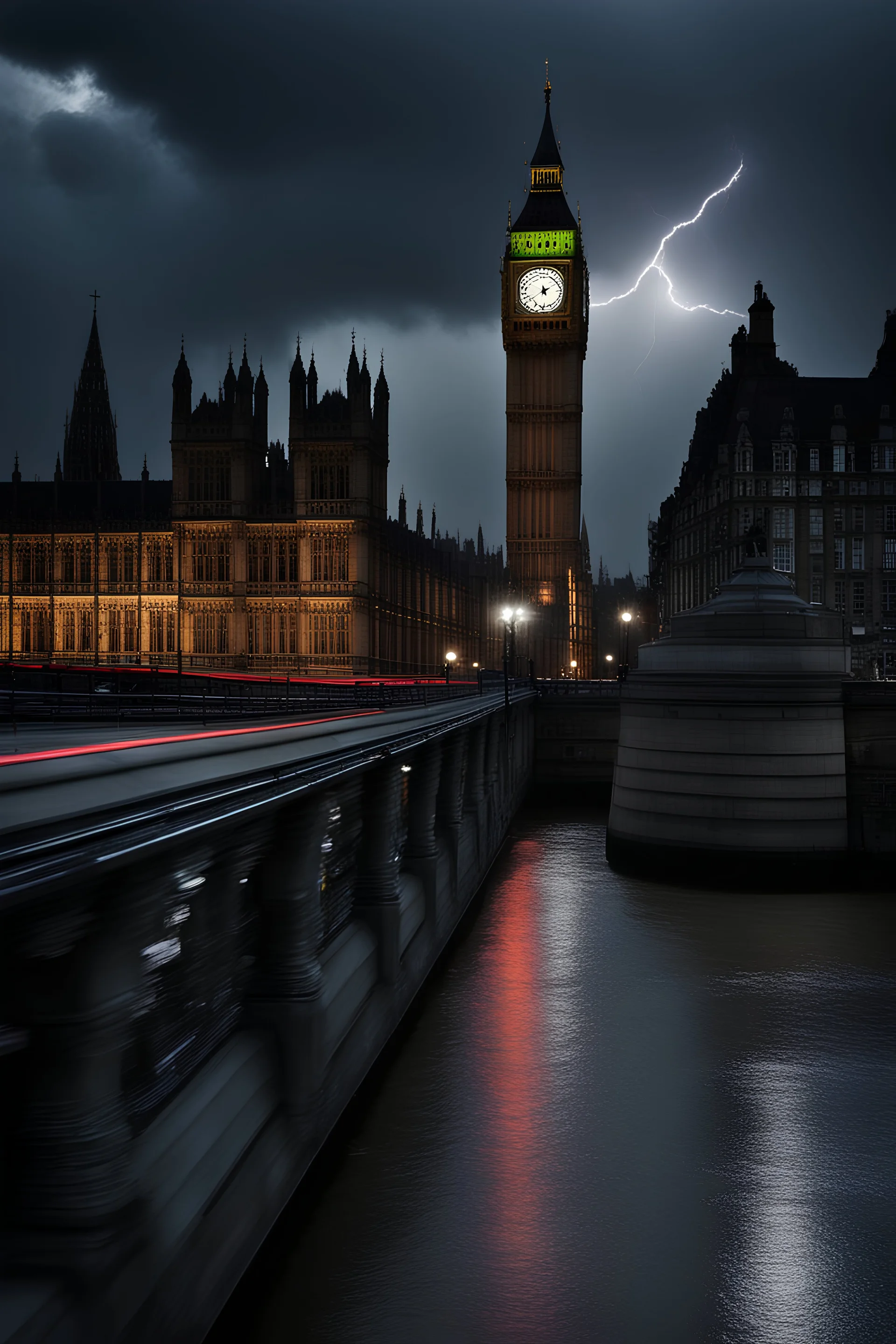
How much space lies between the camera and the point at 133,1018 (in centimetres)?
629

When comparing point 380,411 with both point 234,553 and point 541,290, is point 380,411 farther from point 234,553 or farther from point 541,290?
point 541,290

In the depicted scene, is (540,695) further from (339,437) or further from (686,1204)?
(686,1204)

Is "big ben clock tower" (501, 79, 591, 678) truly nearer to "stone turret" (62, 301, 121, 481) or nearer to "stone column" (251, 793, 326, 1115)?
"stone turret" (62, 301, 121, 481)

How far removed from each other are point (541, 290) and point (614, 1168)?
404ft

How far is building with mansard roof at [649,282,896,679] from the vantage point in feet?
287

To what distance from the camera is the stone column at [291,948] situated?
908 centimetres

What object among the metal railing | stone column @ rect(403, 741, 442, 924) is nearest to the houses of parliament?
the metal railing

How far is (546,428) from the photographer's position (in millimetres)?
124812

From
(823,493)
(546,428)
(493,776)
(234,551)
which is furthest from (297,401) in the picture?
(546,428)

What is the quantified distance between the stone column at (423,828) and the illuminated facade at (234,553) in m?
54.2

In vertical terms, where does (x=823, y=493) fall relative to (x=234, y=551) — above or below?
above

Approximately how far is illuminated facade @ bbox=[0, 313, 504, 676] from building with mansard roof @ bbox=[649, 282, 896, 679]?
29695 mm

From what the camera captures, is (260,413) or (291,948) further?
(260,413)

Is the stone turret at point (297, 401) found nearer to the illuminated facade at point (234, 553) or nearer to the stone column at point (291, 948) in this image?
the illuminated facade at point (234, 553)
